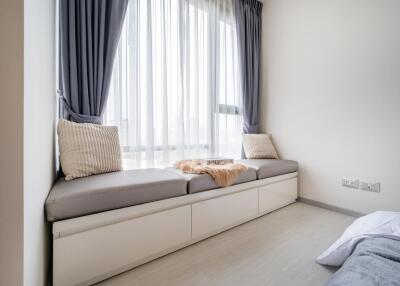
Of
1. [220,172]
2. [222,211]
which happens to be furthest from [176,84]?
[222,211]

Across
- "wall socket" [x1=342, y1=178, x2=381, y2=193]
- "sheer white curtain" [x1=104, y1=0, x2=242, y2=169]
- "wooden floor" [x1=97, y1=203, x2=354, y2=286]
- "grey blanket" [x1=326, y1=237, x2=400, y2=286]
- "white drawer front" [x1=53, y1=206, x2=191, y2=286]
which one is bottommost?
"wooden floor" [x1=97, y1=203, x2=354, y2=286]

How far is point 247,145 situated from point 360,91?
1.39 meters

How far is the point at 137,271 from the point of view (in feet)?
4.25

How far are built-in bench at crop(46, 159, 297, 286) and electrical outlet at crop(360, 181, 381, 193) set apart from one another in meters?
1.37

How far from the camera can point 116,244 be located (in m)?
1.22

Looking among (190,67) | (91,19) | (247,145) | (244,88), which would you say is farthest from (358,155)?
(91,19)

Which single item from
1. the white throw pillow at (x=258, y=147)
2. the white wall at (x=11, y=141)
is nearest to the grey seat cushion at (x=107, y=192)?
the white wall at (x=11, y=141)

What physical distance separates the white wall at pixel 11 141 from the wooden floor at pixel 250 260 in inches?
28.0

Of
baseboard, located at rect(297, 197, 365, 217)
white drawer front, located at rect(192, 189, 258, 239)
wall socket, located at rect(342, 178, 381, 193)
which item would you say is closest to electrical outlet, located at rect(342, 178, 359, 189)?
wall socket, located at rect(342, 178, 381, 193)

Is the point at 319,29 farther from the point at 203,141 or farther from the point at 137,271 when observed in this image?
the point at 137,271

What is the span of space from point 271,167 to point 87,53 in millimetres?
2175

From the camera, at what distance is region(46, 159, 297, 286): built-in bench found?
1.08 metres

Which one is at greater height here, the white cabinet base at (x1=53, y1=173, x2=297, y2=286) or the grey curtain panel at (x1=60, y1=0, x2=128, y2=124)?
the grey curtain panel at (x1=60, y1=0, x2=128, y2=124)

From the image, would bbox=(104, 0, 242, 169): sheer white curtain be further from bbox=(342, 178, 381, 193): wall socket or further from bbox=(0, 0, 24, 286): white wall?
bbox=(342, 178, 381, 193): wall socket
